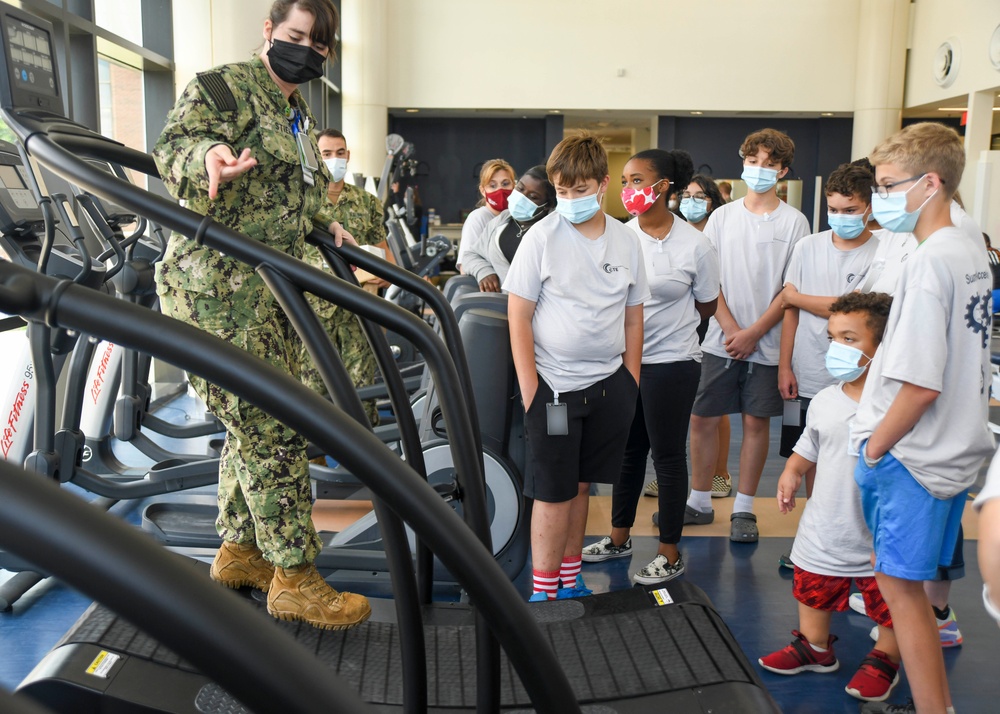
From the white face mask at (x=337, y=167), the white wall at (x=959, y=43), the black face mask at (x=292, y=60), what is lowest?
the white face mask at (x=337, y=167)

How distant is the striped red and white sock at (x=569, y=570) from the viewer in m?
2.81

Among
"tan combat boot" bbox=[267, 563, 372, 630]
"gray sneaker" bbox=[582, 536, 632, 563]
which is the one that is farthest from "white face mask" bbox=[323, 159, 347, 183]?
"tan combat boot" bbox=[267, 563, 372, 630]

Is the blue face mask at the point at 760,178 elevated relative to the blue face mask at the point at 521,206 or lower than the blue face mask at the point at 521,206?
elevated

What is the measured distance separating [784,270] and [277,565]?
2.27 m

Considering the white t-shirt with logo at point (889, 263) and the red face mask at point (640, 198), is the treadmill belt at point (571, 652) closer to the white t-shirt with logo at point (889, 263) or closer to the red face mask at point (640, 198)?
the white t-shirt with logo at point (889, 263)

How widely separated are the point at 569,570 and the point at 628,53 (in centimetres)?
1089

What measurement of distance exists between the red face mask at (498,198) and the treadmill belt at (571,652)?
10.1ft

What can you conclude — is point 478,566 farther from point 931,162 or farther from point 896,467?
point 931,162

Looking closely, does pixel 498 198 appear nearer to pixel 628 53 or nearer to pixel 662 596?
pixel 662 596

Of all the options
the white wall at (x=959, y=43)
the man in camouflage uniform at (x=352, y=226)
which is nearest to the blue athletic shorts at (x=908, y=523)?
the man in camouflage uniform at (x=352, y=226)

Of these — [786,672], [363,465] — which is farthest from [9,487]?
[786,672]

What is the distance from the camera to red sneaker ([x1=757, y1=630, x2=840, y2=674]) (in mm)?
2455

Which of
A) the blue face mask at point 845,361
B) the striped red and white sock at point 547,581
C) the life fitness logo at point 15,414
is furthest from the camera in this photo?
the life fitness logo at point 15,414

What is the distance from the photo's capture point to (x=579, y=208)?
8.43 ft
